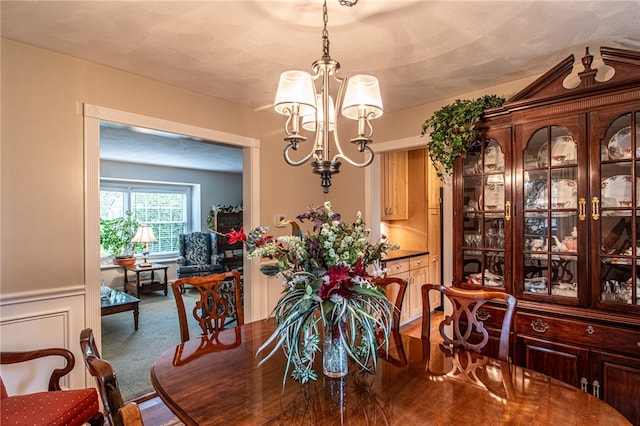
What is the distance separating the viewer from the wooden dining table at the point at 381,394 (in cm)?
102

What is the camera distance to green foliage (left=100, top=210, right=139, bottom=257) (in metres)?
6.09

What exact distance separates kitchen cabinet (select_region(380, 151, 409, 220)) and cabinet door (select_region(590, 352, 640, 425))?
2.67m

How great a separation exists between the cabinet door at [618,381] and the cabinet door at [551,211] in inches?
12.6

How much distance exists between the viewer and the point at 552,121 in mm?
2107

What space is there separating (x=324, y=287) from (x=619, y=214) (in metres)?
1.83

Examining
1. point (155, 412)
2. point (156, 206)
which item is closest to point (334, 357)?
point (155, 412)

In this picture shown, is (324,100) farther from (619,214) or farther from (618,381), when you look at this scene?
(618,381)

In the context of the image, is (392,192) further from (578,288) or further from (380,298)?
(380,298)

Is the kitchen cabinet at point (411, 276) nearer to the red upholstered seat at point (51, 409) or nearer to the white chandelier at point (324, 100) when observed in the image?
the white chandelier at point (324, 100)

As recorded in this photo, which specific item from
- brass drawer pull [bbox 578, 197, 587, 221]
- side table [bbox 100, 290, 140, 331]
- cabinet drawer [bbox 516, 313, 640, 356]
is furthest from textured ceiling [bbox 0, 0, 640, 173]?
side table [bbox 100, 290, 140, 331]

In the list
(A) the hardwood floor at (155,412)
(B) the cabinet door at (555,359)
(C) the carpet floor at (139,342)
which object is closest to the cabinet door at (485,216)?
(B) the cabinet door at (555,359)

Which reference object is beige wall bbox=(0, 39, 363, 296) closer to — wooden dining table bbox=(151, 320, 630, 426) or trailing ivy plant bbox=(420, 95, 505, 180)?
wooden dining table bbox=(151, 320, 630, 426)

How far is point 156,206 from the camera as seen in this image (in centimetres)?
700

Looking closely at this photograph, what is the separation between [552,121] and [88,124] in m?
2.99
